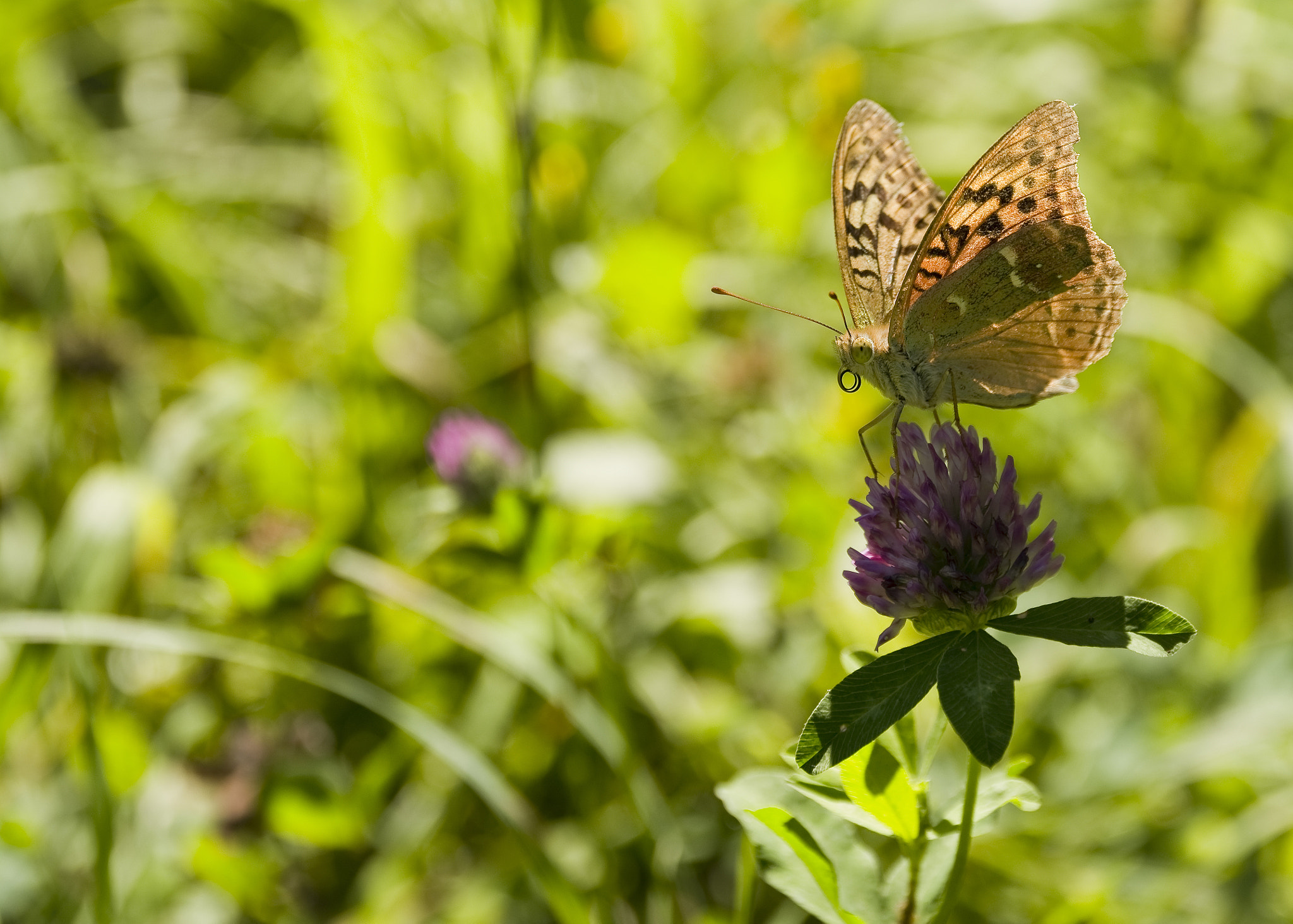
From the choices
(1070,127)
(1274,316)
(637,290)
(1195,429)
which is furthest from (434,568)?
(1274,316)

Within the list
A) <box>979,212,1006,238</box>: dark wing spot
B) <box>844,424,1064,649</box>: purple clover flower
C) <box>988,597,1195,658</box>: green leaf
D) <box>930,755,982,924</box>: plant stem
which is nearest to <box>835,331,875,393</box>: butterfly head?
<box>979,212,1006,238</box>: dark wing spot

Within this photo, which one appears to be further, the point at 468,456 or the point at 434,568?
the point at 434,568

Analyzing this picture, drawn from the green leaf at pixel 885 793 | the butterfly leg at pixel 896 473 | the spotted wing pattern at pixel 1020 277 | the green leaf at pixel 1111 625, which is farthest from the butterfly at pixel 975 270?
the green leaf at pixel 885 793

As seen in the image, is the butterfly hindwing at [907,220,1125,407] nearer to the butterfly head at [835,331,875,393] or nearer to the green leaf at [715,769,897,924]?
the butterfly head at [835,331,875,393]

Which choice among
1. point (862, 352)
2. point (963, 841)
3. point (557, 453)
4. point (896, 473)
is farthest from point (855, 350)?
point (557, 453)

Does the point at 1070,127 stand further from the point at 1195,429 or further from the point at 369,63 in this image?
the point at 369,63

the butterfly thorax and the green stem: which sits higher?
the butterfly thorax

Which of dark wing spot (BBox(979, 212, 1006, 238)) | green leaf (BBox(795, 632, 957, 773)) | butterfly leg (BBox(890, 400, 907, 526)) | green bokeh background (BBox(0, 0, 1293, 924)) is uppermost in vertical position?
dark wing spot (BBox(979, 212, 1006, 238))
